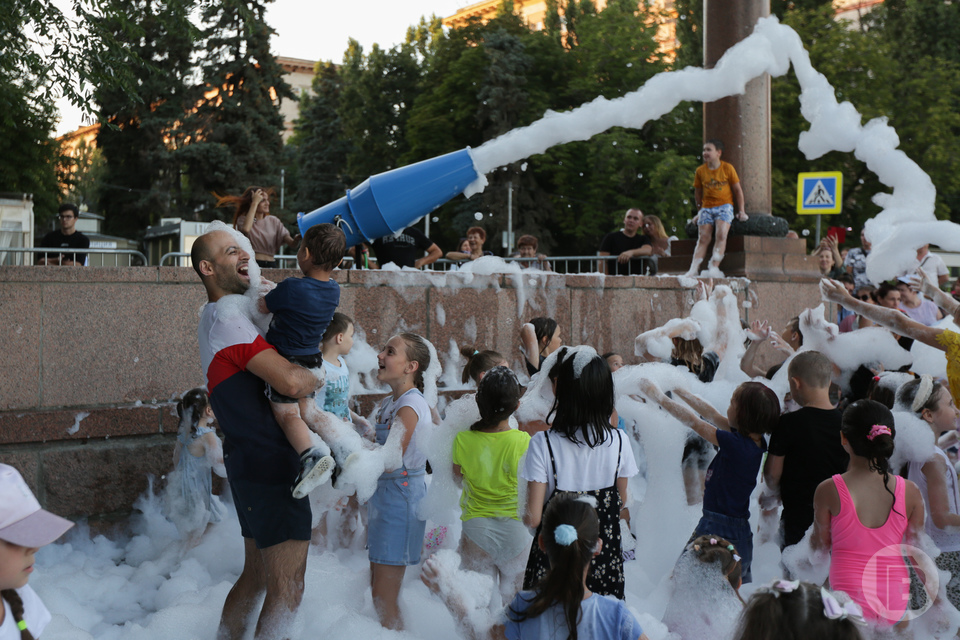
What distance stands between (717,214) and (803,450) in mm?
6222

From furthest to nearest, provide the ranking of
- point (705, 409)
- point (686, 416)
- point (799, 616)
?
point (705, 409) < point (686, 416) < point (799, 616)

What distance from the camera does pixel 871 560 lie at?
3453 millimetres

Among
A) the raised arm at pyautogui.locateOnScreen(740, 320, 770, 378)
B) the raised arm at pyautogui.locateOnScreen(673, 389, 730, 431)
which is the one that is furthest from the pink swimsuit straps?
the raised arm at pyautogui.locateOnScreen(740, 320, 770, 378)

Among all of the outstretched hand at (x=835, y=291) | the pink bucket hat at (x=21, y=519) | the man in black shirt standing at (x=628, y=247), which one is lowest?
the pink bucket hat at (x=21, y=519)

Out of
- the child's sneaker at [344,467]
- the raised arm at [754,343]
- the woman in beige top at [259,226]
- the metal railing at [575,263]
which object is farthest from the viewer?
the metal railing at [575,263]

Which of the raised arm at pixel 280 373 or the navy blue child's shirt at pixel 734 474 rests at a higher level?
the raised arm at pixel 280 373

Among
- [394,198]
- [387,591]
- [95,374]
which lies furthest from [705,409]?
[394,198]

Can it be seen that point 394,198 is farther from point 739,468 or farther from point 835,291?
point 739,468

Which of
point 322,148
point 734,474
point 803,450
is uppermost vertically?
point 322,148

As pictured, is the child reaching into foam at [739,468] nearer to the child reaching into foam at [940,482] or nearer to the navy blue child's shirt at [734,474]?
the navy blue child's shirt at [734,474]

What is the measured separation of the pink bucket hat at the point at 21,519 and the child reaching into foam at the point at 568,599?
1381 millimetres

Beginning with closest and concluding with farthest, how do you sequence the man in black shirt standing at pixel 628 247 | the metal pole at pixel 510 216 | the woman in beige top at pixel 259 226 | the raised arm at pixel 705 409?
the raised arm at pixel 705 409 → the woman in beige top at pixel 259 226 → the man in black shirt standing at pixel 628 247 → the metal pole at pixel 510 216

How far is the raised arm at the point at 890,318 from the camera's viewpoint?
482 cm

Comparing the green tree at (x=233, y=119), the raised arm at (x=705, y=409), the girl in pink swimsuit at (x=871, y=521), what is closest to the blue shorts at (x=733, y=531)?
the raised arm at (x=705, y=409)
